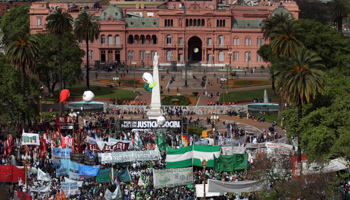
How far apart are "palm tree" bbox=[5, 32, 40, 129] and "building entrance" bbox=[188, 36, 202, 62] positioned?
256 ft

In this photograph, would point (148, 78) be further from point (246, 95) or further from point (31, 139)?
point (246, 95)

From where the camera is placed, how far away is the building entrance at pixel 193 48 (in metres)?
147

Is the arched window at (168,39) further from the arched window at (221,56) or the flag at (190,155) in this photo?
the flag at (190,155)

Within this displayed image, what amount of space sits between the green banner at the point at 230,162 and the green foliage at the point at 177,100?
1537 inches

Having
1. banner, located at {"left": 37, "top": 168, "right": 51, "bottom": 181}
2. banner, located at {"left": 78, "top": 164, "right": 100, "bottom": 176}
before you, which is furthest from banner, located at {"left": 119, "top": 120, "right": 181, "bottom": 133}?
banner, located at {"left": 37, "top": 168, "right": 51, "bottom": 181}

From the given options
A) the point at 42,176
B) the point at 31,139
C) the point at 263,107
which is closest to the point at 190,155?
the point at 42,176

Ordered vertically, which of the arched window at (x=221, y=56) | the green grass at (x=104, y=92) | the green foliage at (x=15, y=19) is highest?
the green foliage at (x=15, y=19)

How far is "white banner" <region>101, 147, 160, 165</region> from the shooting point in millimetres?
55062

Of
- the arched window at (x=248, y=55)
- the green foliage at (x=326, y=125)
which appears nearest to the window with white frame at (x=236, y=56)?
the arched window at (x=248, y=55)

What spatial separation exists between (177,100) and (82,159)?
138ft

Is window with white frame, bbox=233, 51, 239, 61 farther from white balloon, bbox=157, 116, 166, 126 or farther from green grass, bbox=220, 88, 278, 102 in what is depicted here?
white balloon, bbox=157, 116, 166, 126

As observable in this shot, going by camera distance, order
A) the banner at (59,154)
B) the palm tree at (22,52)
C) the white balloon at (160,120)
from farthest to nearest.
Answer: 1. the palm tree at (22,52)
2. the white balloon at (160,120)
3. the banner at (59,154)

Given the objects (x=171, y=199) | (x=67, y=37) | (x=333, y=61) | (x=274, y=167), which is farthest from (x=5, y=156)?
(x=333, y=61)

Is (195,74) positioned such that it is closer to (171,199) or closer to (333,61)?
(333,61)
